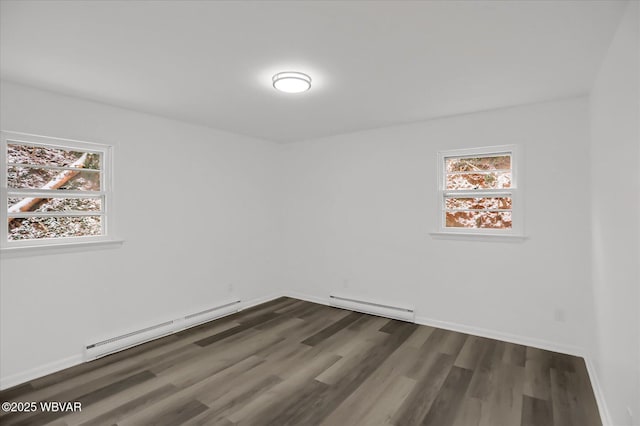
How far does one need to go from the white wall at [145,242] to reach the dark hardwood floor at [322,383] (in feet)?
1.21

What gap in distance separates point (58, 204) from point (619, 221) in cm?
449

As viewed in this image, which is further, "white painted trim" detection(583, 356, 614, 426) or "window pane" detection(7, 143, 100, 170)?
"window pane" detection(7, 143, 100, 170)

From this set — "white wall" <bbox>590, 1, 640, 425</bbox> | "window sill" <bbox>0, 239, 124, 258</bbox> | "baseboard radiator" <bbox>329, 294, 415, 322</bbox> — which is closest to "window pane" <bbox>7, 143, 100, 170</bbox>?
"window sill" <bbox>0, 239, 124, 258</bbox>

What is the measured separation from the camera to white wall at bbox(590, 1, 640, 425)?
1.59 meters

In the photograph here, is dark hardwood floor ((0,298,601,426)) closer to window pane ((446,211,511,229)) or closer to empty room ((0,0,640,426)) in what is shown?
empty room ((0,0,640,426))

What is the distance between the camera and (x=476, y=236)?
3.79 m

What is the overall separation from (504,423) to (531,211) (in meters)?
2.17

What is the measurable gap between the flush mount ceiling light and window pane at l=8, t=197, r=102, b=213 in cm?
232

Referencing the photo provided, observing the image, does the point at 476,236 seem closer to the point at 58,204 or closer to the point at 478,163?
the point at 478,163

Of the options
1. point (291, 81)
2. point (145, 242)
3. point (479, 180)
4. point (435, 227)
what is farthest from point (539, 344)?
point (145, 242)

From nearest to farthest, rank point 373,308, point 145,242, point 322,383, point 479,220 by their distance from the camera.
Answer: point 322,383 < point 145,242 < point 479,220 < point 373,308

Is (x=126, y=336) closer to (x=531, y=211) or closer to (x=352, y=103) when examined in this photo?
(x=352, y=103)

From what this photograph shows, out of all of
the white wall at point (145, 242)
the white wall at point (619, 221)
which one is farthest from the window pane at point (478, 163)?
the white wall at point (145, 242)

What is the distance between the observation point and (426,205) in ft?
13.6
